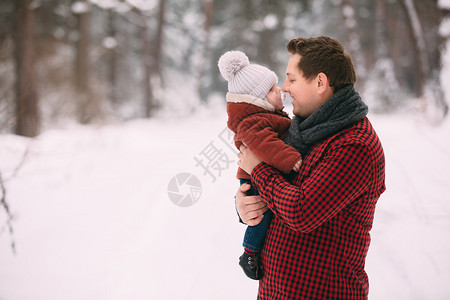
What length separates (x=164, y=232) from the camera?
346cm

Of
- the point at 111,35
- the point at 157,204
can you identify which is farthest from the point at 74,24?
the point at 157,204

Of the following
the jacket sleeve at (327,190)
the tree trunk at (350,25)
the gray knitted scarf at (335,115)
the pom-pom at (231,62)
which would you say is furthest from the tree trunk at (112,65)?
the jacket sleeve at (327,190)

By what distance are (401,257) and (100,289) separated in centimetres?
293

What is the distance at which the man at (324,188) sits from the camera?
4.14 feet

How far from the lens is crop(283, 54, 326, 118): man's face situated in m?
1.47

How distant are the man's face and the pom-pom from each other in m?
0.36

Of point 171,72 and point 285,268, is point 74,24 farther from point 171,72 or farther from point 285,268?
point 285,268

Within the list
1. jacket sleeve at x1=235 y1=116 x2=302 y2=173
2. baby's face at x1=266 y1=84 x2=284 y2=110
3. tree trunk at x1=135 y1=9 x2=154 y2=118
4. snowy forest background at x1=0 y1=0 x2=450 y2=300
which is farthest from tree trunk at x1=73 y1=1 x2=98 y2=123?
jacket sleeve at x1=235 y1=116 x2=302 y2=173

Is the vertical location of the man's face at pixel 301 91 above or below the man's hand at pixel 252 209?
above

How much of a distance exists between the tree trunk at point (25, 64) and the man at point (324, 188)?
673 cm

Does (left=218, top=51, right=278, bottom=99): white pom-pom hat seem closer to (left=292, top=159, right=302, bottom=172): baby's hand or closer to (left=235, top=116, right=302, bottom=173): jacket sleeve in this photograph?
(left=235, top=116, right=302, bottom=173): jacket sleeve

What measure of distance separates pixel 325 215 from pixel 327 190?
0.34ft

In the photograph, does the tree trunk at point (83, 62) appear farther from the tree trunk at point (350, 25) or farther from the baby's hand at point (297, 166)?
the baby's hand at point (297, 166)

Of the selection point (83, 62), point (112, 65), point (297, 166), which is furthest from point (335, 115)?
point (112, 65)
